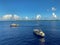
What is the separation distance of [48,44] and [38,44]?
6.21m

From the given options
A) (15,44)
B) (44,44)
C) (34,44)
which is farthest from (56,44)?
(15,44)

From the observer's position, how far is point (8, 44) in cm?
8200

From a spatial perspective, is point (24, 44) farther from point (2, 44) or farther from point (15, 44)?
point (2, 44)

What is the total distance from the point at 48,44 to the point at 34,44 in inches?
343

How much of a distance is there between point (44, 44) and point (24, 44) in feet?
41.2

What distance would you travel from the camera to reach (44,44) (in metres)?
81.1

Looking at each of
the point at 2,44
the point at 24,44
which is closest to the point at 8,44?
the point at 2,44

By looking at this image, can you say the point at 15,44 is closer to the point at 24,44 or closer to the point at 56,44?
the point at 24,44

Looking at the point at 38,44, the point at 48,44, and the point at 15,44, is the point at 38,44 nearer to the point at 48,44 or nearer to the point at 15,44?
the point at 48,44

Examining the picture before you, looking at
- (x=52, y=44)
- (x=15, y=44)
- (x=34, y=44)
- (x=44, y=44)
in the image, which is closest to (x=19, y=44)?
(x=15, y=44)

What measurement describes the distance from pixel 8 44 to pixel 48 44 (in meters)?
25.2

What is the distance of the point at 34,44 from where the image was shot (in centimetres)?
8069

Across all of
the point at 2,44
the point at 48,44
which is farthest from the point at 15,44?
the point at 48,44

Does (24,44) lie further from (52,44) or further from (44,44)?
(52,44)
